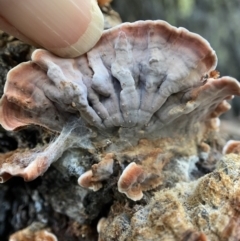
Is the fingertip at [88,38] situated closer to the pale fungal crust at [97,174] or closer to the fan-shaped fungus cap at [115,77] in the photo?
the fan-shaped fungus cap at [115,77]

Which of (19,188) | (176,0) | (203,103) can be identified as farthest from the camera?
(176,0)

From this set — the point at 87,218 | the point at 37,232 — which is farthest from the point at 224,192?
the point at 37,232

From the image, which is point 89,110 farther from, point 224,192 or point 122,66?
point 224,192

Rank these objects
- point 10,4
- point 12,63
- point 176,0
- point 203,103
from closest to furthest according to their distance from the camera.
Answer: point 10,4 → point 203,103 → point 12,63 → point 176,0

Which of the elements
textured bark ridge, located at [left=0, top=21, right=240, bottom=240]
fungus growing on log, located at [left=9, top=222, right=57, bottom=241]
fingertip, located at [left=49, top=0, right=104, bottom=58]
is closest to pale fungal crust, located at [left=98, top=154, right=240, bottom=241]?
textured bark ridge, located at [left=0, top=21, right=240, bottom=240]

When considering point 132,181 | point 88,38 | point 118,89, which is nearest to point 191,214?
point 132,181

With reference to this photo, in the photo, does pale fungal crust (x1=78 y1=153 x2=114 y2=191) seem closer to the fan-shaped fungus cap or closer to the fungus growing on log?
the fan-shaped fungus cap

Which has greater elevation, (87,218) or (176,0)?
(176,0)
